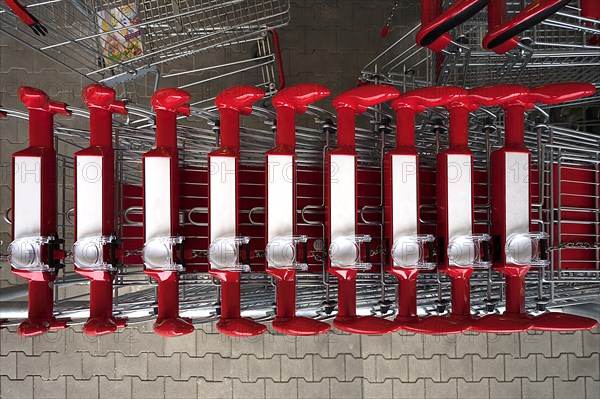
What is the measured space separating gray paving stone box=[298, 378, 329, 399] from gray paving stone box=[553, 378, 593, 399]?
1433 mm

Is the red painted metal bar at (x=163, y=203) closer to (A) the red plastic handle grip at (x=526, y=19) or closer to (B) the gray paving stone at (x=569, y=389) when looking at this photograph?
(A) the red plastic handle grip at (x=526, y=19)

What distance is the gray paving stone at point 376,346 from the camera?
293 cm

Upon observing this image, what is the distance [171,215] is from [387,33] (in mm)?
1961

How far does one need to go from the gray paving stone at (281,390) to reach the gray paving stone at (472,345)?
3.40 ft

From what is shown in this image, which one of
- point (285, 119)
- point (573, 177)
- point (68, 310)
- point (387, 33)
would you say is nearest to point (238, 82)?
point (387, 33)

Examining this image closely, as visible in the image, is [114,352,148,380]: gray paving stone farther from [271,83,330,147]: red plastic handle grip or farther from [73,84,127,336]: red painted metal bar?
[271,83,330,147]: red plastic handle grip

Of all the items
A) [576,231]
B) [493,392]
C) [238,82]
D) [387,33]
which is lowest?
[493,392]

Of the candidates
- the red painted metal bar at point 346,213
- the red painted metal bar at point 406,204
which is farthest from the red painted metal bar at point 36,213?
the red painted metal bar at point 406,204

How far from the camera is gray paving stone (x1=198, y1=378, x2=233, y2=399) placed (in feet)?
9.56

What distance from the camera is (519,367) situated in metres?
2.95

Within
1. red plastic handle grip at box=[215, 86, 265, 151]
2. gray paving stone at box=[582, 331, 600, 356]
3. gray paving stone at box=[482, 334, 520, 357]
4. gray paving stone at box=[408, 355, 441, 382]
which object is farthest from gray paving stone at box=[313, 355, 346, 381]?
red plastic handle grip at box=[215, 86, 265, 151]

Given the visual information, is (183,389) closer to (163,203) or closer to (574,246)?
(163,203)

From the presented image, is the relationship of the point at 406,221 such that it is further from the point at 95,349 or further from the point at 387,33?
the point at 95,349

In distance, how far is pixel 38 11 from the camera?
7.23 feet
